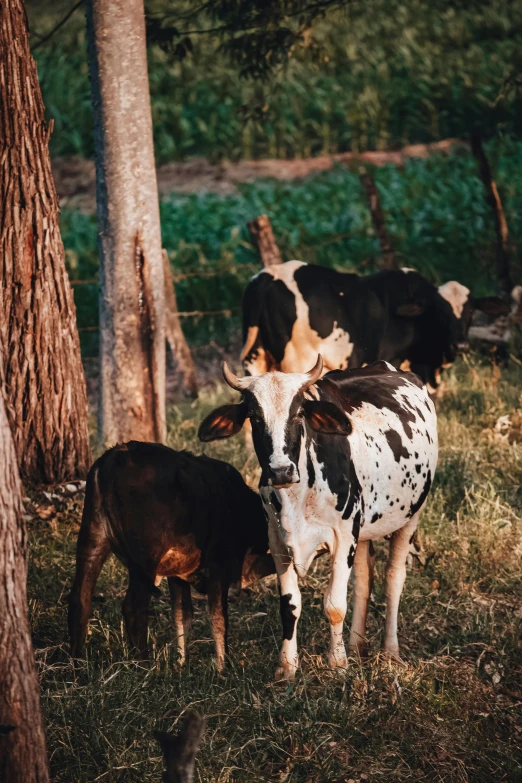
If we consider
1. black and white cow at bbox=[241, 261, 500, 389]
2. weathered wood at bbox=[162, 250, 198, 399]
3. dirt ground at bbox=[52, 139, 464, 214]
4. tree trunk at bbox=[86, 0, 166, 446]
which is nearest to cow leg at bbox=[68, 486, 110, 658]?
tree trunk at bbox=[86, 0, 166, 446]

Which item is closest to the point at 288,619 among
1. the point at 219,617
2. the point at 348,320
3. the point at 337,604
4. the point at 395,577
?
the point at 337,604

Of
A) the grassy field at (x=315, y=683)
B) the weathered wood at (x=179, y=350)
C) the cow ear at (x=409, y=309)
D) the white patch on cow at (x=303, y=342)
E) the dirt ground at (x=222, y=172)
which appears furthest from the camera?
the dirt ground at (x=222, y=172)

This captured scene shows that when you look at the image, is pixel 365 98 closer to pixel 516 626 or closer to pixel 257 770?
pixel 516 626

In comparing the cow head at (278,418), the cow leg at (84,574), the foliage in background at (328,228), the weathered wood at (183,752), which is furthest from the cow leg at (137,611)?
the foliage in background at (328,228)

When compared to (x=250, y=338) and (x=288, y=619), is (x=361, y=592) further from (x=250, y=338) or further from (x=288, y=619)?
(x=250, y=338)

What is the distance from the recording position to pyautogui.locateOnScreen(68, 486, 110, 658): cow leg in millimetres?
5359

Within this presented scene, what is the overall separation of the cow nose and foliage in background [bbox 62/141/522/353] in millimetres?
8385

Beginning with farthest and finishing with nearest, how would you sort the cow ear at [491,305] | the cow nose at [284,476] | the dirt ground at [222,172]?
the dirt ground at [222,172], the cow ear at [491,305], the cow nose at [284,476]

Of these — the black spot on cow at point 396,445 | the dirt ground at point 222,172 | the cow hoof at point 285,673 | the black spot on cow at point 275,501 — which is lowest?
the cow hoof at point 285,673

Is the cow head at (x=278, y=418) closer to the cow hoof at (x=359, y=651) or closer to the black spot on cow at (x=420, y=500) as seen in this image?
the black spot on cow at (x=420, y=500)

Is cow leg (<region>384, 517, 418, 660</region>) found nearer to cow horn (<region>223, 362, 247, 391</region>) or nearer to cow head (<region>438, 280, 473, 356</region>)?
cow horn (<region>223, 362, 247, 391</region>)

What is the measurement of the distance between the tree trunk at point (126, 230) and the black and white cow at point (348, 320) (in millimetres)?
1291

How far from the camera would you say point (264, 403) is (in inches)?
205

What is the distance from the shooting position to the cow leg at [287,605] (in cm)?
538
